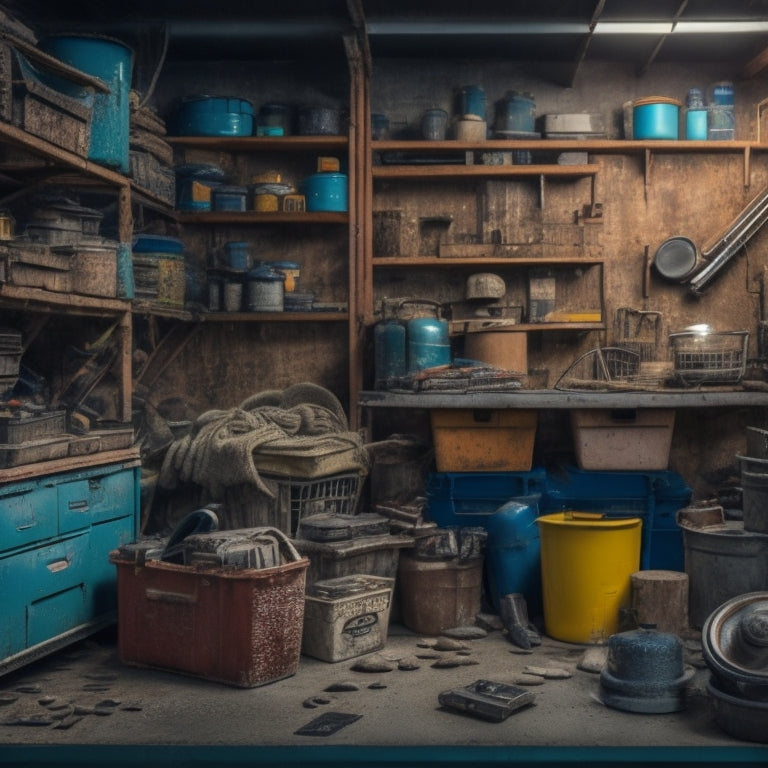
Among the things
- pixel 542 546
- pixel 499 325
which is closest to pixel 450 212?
pixel 499 325

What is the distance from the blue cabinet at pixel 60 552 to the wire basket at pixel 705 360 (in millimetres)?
3114

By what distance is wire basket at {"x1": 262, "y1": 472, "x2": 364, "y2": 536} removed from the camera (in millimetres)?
4961

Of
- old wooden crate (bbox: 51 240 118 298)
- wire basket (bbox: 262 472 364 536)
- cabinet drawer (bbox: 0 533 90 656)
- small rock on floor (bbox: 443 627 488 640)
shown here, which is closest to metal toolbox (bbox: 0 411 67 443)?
cabinet drawer (bbox: 0 533 90 656)

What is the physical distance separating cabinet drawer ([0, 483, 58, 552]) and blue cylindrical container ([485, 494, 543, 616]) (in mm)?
2145

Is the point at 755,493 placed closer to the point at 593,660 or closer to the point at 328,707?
the point at 593,660

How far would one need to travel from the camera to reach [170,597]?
390 cm

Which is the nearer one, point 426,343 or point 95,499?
point 95,499

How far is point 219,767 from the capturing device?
72 cm

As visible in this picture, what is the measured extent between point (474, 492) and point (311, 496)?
92 centimetres

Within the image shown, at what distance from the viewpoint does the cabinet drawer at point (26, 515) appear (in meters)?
3.69

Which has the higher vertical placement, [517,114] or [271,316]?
[517,114]

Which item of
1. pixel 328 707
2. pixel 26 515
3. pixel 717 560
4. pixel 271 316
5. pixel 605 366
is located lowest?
pixel 328 707

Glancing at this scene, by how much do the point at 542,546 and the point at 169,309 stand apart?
274 cm

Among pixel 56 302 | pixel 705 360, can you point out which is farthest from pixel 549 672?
pixel 56 302
